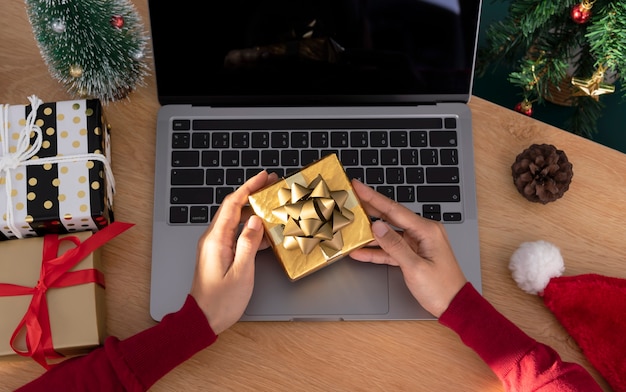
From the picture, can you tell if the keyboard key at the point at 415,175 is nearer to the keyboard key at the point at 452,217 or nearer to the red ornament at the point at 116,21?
the keyboard key at the point at 452,217

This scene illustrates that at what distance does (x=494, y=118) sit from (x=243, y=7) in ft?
1.35

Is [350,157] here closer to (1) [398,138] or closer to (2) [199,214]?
(1) [398,138]

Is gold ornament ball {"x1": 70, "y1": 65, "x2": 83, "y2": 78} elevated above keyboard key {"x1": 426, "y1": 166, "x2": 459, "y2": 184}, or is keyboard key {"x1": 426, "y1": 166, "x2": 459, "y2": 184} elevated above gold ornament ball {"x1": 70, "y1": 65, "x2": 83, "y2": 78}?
gold ornament ball {"x1": 70, "y1": 65, "x2": 83, "y2": 78}

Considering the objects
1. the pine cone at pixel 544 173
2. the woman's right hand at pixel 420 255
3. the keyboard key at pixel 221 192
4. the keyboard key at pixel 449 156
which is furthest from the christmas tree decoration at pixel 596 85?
the keyboard key at pixel 221 192

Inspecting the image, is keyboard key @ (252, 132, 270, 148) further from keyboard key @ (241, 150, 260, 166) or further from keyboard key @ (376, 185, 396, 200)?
keyboard key @ (376, 185, 396, 200)

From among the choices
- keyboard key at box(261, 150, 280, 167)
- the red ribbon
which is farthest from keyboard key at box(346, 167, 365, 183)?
the red ribbon

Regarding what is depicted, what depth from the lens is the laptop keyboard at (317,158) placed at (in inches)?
32.7

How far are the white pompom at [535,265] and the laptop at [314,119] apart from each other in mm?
54

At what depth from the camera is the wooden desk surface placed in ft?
2.59

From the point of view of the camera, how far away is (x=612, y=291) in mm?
812

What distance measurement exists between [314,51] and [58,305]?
0.48 metres

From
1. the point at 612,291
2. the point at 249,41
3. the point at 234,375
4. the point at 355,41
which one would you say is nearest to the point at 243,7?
the point at 249,41

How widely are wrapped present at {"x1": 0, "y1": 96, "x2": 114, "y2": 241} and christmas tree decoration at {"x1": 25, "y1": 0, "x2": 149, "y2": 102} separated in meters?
0.06

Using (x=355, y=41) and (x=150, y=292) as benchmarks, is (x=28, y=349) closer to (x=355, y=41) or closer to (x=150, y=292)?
(x=150, y=292)
